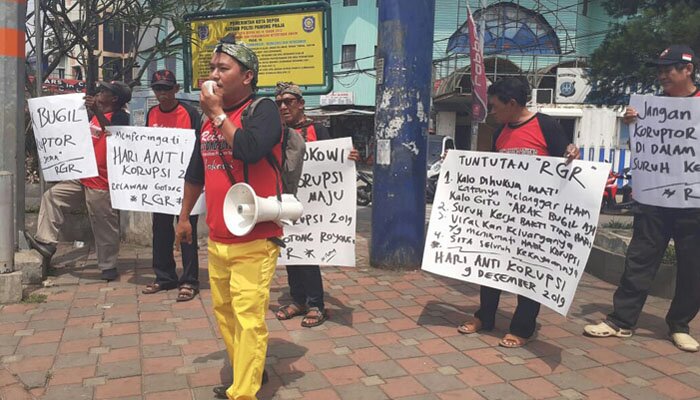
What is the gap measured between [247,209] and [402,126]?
3.39m

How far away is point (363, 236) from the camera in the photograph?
8.30 m

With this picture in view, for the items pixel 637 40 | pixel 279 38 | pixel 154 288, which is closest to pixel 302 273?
pixel 154 288

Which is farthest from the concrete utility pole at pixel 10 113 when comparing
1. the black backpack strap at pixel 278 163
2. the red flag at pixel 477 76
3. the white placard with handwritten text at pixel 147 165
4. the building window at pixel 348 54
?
the building window at pixel 348 54

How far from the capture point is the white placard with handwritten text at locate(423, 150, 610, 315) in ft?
12.1

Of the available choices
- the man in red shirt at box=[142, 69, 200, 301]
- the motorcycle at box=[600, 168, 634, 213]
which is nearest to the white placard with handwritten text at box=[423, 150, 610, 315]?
the man in red shirt at box=[142, 69, 200, 301]

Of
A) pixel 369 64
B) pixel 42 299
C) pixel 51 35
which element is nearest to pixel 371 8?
pixel 369 64

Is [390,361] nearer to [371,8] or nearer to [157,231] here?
[157,231]

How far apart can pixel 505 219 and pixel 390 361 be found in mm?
1261

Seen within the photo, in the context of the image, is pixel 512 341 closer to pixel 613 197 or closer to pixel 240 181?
pixel 240 181

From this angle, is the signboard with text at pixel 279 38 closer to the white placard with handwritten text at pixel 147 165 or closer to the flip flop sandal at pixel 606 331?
the white placard with handwritten text at pixel 147 165

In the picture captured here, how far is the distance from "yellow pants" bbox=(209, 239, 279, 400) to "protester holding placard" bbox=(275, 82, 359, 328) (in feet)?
4.70

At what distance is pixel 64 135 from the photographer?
514cm

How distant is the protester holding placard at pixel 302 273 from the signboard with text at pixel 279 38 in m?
2.60

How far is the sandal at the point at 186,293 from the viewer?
4.82 metres
